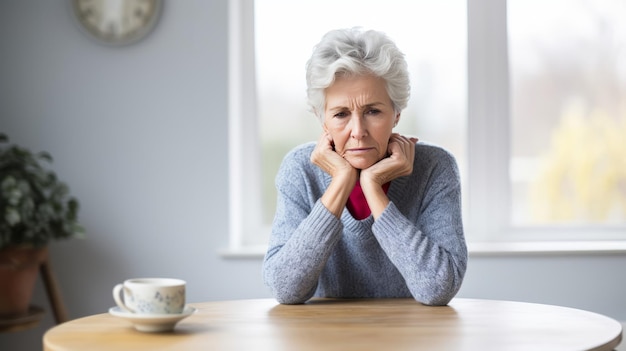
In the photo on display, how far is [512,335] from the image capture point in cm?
130

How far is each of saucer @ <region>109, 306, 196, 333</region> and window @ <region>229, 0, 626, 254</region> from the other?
2.00 metres

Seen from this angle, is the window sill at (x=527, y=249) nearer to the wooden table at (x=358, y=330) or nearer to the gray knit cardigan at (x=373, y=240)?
the gray knit cardigan at (x=373, y=240)

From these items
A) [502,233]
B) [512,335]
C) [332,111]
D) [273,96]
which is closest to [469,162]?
[502,233]

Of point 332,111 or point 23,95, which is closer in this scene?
point 332,111

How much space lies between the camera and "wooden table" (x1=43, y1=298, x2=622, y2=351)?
122 cm

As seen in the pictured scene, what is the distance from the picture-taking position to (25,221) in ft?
9.49

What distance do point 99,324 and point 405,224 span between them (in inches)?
26.7

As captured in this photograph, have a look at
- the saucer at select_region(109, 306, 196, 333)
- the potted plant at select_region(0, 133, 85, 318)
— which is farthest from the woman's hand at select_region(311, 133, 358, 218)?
the potted plant at select_region(0, 133, 85, 318)

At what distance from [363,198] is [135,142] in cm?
151

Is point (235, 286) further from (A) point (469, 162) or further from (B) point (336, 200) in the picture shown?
(B) point (336, 200)

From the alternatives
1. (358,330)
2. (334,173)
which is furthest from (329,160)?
(358,330)

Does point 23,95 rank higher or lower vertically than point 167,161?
higher

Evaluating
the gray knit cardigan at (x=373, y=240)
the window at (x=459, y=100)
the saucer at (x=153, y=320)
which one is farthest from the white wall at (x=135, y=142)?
the saucer at (x=153, y=320)

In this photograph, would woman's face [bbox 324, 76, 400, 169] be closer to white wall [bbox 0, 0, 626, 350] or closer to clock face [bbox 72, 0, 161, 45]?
white wall [bbox 0, 0, 626, 350]
